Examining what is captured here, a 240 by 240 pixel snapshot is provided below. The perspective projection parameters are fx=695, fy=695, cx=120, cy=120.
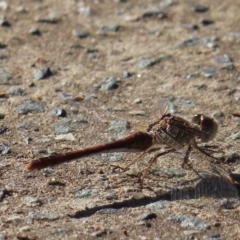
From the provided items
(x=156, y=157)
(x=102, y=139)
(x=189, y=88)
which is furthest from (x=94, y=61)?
(x=156, y=157)

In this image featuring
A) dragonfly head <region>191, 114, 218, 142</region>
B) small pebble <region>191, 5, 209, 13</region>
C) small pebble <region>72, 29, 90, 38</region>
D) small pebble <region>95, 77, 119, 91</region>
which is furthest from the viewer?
small pebble <region>191, 5, 209, 13</region>

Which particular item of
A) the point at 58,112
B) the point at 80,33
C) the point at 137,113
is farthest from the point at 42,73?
the point at 137,113

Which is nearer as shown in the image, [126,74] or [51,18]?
[126,74]

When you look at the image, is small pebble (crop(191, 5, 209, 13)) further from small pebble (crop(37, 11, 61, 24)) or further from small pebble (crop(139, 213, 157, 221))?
small pebble (crop(139, 213, 157, 221))

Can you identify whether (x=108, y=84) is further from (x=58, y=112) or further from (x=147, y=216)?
(x=147, y=216)

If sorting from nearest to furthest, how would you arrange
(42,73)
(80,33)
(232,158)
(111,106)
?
(232,158) → (111,106) → (42,73) → (80,33)

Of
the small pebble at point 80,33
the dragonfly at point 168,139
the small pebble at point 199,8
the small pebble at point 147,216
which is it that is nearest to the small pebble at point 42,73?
the small pebble at point 80,33

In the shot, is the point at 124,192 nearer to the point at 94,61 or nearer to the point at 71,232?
the point at 71,232

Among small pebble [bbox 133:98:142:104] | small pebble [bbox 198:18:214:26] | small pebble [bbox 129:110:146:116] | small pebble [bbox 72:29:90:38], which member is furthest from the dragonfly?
small pebble [bbox 198:18:214:26]

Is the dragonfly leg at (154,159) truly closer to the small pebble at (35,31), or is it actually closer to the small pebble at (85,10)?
the small pebble at (35,31)
